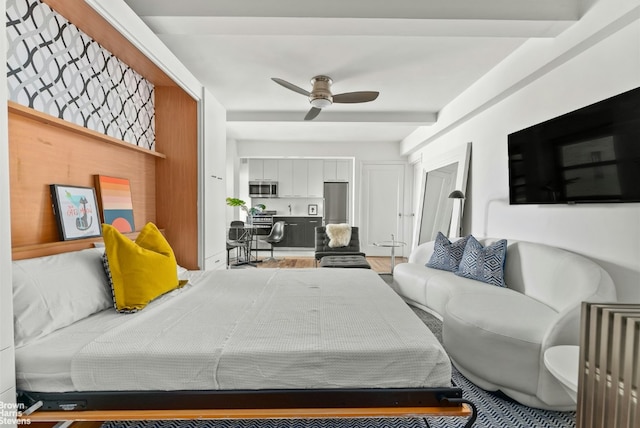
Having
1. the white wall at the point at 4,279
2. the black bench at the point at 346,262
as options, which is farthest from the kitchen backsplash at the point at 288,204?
the white wall at the point at 4,279

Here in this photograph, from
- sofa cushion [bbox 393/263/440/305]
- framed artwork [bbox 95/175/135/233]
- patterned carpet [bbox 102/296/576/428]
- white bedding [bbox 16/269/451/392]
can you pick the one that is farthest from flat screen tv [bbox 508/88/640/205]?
framed artwork [bbox 95/175/135/233]

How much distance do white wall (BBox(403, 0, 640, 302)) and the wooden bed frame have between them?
1.69 m

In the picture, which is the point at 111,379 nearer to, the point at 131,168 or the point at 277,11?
the point at 131,168

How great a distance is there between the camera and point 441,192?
4.79m

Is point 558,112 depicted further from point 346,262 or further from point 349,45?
point 346,262

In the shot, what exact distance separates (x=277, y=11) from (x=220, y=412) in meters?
2.30

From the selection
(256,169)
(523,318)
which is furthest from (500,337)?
(256,169)

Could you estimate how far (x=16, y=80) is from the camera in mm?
1446

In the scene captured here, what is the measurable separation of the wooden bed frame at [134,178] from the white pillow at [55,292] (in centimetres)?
21

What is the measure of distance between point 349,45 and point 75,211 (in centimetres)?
242

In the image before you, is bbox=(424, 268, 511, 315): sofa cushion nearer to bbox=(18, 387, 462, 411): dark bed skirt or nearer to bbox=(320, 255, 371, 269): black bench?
bbox=(320, 255, 371, 269): black bench

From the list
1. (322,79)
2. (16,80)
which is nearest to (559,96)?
(322,79)

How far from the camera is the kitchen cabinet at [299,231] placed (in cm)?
716

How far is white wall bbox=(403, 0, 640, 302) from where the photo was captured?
184 centimetres
